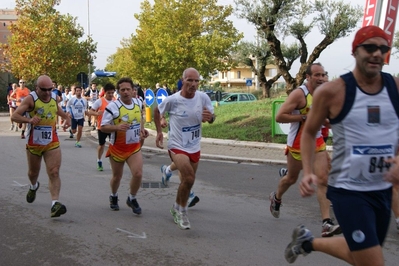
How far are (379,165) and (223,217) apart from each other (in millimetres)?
3892

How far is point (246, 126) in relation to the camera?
17.7 meters

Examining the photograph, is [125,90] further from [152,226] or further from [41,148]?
[152,226]

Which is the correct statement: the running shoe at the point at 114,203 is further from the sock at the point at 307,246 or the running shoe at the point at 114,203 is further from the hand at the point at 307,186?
the hand at the point at 307,186

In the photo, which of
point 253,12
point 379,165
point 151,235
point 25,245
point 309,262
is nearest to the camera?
point 379,165

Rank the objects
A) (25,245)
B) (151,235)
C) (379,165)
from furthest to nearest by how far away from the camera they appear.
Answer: (151,235), (25,245), (379,165)

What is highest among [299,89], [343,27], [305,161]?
[343,27]

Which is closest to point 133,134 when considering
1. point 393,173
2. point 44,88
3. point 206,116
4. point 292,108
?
point 206,116

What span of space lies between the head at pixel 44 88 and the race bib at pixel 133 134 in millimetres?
1184

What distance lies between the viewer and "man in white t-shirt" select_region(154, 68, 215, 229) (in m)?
6.44

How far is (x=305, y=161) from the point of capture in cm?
371

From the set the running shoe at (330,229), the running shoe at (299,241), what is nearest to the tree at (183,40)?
the running shoe at (330,229)

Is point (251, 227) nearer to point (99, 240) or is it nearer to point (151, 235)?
point (151, 235)

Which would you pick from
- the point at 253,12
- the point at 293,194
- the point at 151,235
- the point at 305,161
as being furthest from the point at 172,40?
the point at 305,161

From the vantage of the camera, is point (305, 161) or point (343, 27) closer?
point (305, 161)
